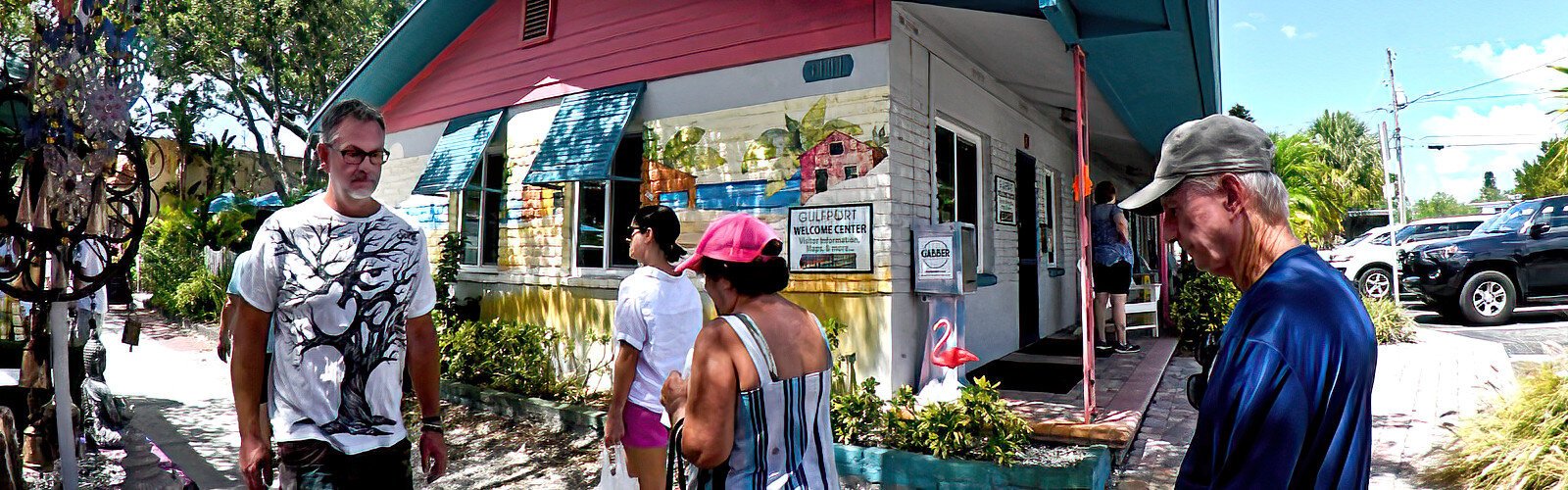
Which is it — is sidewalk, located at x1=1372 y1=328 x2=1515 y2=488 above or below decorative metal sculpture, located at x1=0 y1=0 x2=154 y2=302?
below

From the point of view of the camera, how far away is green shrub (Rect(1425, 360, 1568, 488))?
4.32 meters

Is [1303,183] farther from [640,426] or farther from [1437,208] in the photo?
[1437,208]

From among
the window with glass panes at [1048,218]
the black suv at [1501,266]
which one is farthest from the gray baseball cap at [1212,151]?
the black suv at [1501,266]

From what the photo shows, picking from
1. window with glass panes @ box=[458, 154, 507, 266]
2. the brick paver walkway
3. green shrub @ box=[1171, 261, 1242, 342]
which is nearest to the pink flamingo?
the brick paver walkway

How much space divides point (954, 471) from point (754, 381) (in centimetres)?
272

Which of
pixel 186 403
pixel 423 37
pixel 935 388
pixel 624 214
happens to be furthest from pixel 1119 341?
pixel 186 403

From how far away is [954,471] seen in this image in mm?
4398

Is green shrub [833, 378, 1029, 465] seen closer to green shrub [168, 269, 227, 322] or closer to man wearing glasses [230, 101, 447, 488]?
man wearing glasses [230, 101, 447, 488]

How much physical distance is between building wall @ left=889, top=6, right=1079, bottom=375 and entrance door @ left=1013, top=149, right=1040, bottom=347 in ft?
0.38

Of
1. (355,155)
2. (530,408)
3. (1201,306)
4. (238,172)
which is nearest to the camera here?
(355,155)

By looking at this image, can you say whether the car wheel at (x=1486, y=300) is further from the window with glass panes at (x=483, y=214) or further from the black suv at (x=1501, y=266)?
the window with glass panes at (x=483, y=214)

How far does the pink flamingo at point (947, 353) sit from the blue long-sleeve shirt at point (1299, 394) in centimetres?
388

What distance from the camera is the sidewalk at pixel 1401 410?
16.3 ft

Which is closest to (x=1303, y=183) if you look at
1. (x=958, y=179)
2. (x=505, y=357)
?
(x=958, y=179)
